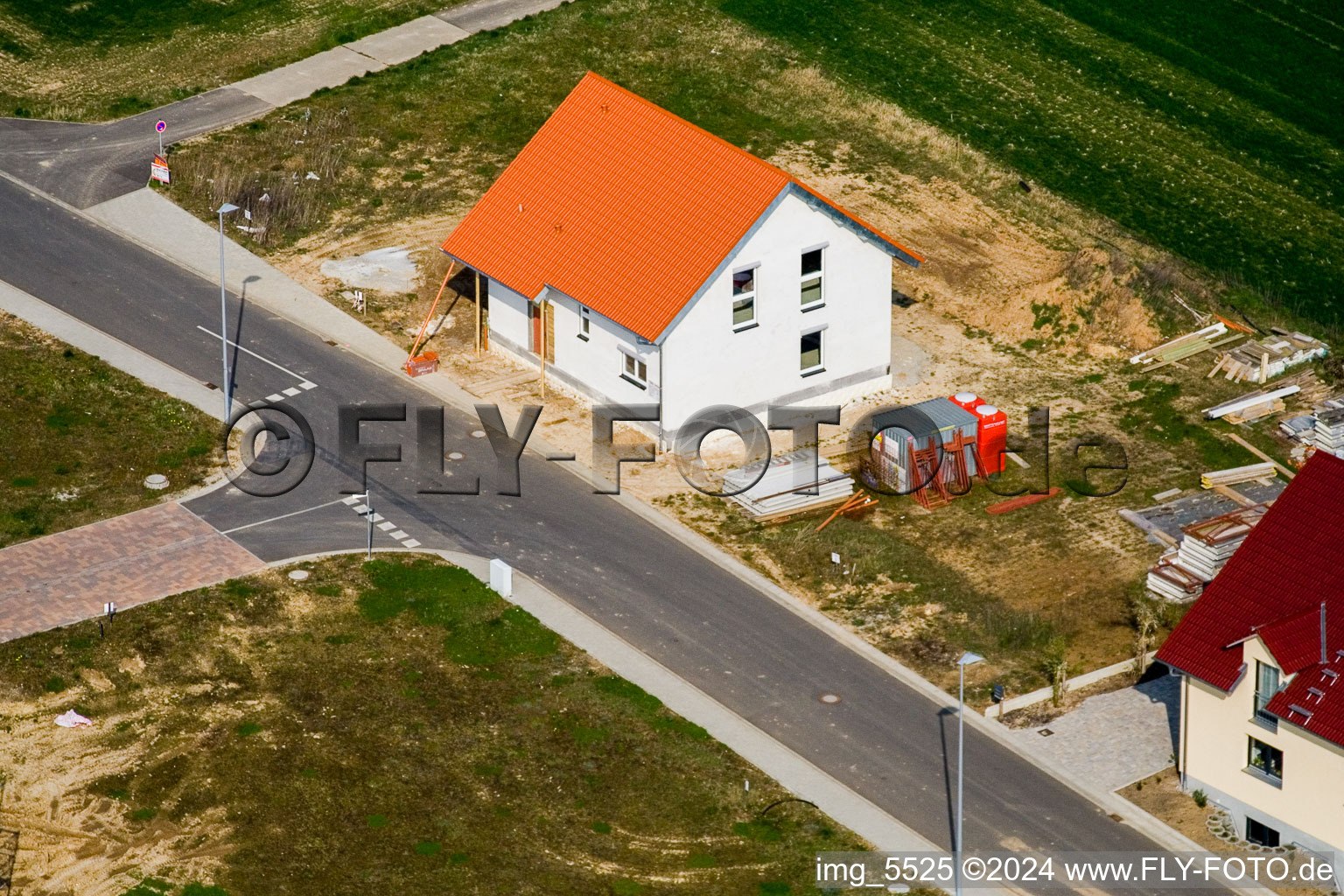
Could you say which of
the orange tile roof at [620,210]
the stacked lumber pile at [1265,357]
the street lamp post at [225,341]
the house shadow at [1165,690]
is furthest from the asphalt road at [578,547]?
the stacked lumber pile at [1265,357]

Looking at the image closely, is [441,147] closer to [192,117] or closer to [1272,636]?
[192,117]

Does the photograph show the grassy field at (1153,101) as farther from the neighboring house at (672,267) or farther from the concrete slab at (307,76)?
the neighboring house at (672,267)

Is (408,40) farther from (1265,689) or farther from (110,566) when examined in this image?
(1265,689)

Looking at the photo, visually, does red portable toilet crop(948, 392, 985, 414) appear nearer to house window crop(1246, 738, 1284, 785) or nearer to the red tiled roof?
the red tiled roof

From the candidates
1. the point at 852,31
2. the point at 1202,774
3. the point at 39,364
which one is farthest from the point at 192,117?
the point at 1202,774

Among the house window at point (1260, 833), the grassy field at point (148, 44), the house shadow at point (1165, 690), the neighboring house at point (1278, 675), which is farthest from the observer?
the grassy field at point (148, 44)

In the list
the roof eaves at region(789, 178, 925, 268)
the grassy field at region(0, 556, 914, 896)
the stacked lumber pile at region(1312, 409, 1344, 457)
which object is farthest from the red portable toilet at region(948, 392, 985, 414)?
the grassy field at region(0, 556, 914, 896)
